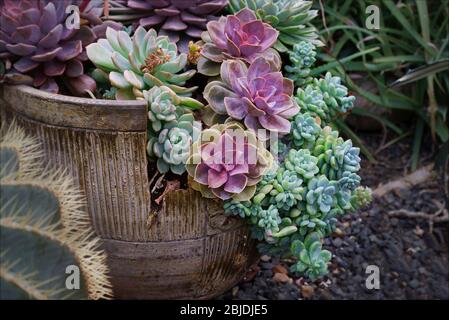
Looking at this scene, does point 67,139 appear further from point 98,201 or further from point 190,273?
point 190,273

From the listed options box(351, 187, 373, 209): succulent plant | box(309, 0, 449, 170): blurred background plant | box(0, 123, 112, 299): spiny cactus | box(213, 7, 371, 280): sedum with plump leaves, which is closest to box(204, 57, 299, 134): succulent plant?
box(213, 7, 371, 280): sedum with plump leaves

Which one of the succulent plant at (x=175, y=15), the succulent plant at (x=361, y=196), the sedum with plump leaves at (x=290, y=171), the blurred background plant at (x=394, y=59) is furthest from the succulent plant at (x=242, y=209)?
the blurred background plant at (x=394, y=59)

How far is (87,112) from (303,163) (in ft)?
1.27

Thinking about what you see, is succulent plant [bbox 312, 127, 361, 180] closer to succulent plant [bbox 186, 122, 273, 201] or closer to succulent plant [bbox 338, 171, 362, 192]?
succulent plant [bbox 338, 171, 362, 192]

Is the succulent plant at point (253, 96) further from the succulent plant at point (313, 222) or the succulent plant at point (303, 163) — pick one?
the succulent plant at point (313, 222)

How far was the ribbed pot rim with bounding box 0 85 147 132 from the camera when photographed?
1048 mm

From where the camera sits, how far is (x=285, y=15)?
4.22ft

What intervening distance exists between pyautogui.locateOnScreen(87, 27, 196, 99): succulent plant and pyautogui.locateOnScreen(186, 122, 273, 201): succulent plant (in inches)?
4.6

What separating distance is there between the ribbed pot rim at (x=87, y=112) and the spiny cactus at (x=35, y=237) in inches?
4.9

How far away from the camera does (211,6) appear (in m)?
1.26

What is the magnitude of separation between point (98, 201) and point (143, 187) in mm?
82

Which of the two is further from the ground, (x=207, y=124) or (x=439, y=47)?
(x=439, y=47)
